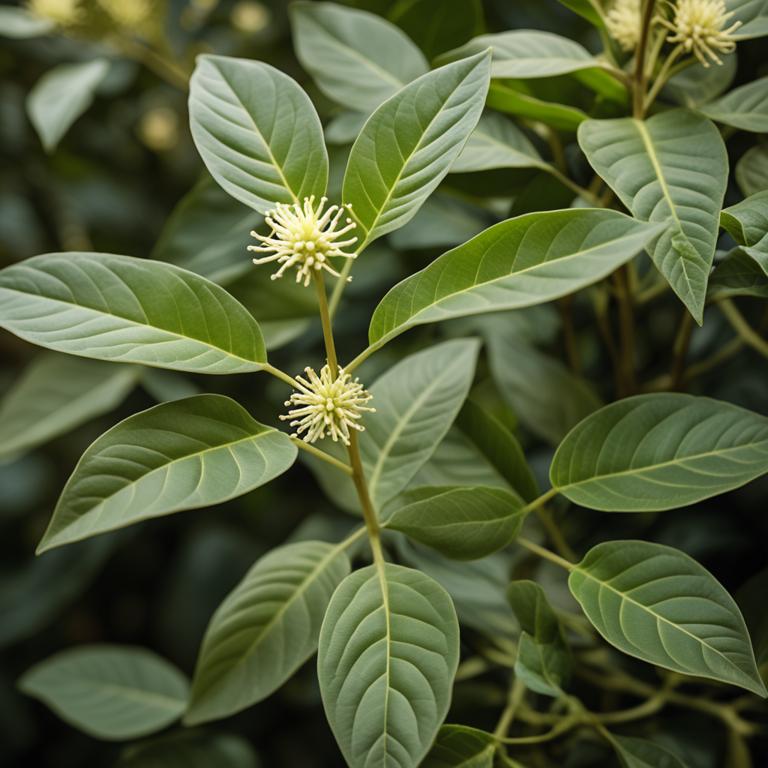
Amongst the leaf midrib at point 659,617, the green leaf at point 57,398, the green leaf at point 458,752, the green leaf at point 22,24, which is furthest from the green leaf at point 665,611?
the green leaf at point 22,24

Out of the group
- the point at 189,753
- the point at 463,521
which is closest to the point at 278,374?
the point at 463,521

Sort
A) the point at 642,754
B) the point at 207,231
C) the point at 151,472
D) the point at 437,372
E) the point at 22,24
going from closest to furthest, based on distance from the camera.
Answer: the point at 151,472
the point at 642,754
the point at 437,372
the point at 207,231
the point at 22,24

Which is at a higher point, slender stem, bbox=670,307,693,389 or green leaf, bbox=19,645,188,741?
slender stem, bbox=670,307,693,389

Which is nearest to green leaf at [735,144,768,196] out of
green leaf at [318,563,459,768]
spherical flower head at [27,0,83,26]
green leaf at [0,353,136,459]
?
green leaf at [318,563,459,768]

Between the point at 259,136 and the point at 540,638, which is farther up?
the point at 259,136

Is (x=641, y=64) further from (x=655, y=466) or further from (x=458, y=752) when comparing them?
(x=458, y=752)

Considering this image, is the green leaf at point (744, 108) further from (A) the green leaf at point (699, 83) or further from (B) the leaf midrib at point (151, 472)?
(B) the leaf midrib at point (151, 472)

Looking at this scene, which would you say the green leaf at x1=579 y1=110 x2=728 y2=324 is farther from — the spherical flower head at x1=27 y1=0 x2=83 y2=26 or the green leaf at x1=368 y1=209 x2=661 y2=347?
the spherical flower head at x1=27 y1=0 x2=83 y2=26

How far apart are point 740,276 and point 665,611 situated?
0.64 ft

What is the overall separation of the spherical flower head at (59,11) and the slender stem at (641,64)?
663mm

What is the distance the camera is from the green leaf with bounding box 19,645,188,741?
0.73m

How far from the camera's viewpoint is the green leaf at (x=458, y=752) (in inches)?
18.5

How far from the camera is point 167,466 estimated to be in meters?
0.41

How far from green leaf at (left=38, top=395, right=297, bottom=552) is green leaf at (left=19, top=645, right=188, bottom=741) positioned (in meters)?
0.42
